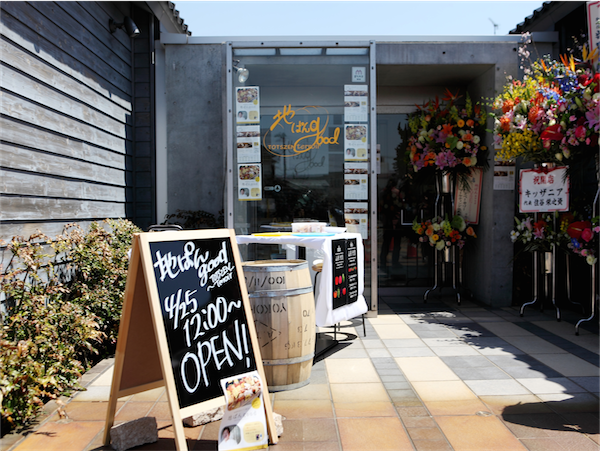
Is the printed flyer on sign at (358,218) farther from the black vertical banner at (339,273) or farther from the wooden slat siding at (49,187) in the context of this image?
the wooden slat siding at (49,187)

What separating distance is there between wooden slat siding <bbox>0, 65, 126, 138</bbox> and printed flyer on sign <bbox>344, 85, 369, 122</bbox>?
2683 mm

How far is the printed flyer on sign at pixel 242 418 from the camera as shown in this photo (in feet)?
7.55

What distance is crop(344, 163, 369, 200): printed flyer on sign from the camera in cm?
544

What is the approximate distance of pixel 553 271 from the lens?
5.17 m

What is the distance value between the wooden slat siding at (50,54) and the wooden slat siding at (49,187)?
97cm

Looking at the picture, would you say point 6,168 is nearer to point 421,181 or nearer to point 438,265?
point 421,181

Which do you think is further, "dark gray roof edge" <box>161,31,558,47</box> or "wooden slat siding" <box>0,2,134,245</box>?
"dark gray roof edge" <box>161,31,558,47</box>

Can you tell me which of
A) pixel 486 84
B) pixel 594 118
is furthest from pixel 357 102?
pixel 594 118

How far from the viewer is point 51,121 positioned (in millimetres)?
4020

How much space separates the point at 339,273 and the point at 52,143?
8.75 ft

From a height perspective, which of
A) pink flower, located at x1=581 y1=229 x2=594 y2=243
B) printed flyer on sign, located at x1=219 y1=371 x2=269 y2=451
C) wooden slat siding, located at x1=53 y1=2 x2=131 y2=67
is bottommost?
printed flyer on sign, located at x1=219 y1=371 x2=269 y2=451

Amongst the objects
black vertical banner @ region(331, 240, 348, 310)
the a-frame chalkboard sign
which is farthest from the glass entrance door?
the a-frame chalkboard sign

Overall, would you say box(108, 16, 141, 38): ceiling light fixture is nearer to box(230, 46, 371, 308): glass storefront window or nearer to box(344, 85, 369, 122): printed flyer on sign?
box(230, 46, 371, 308): glass storefront window

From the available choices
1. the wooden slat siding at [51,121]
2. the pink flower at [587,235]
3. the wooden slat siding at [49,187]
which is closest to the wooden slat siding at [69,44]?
the wooden slat siding at [51,121]
